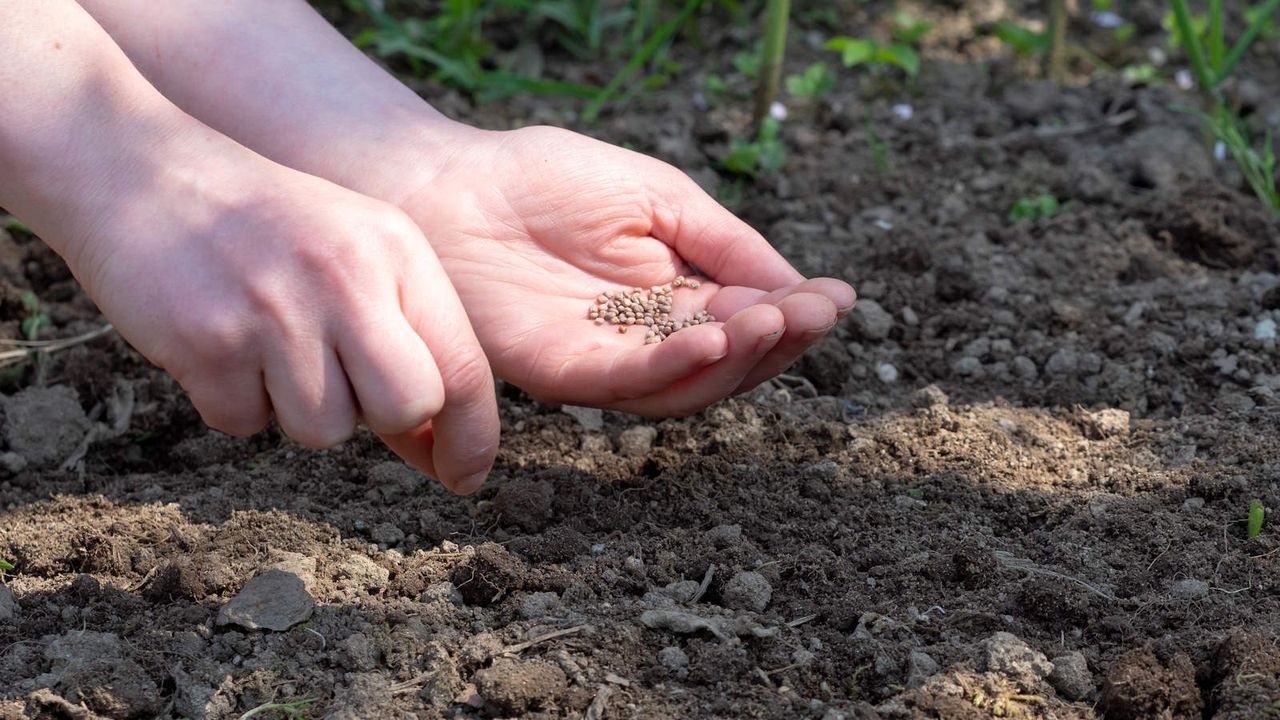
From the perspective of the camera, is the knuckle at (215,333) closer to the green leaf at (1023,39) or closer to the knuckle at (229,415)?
the knuckle at (229,415)

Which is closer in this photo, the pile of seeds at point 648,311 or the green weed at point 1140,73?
the pile of seeds at point 648,311

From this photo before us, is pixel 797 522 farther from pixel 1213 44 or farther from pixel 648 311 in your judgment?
pixel 1213 44

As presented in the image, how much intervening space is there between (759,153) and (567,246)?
41.5 inches

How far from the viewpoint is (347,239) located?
157cm

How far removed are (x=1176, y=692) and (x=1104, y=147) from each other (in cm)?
196

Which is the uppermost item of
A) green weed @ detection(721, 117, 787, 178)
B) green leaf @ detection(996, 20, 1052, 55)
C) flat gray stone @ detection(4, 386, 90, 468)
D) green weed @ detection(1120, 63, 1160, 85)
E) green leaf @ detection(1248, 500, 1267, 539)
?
green leaf @ detection(996, 20, 1052, 55)

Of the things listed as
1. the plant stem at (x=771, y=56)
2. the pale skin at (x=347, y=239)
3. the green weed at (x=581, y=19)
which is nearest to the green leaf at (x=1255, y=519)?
the pale skin at (x=347, y=239)

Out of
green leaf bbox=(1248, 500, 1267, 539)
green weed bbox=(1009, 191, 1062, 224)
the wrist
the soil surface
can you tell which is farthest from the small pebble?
green weed bbox=(1009, 191, 1062, 224)

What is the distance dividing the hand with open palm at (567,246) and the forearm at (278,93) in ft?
0.28

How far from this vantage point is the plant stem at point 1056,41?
3334 millimetres

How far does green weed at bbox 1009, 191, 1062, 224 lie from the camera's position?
2842 millimetres

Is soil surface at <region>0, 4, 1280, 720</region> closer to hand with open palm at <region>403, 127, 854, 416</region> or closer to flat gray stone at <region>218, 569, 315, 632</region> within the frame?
flat gray stone at <region>218, 569, 315, 632</region>

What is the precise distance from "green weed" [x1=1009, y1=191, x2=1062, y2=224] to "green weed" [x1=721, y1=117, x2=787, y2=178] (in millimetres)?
574

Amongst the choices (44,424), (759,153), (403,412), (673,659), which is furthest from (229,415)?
(759,153)
